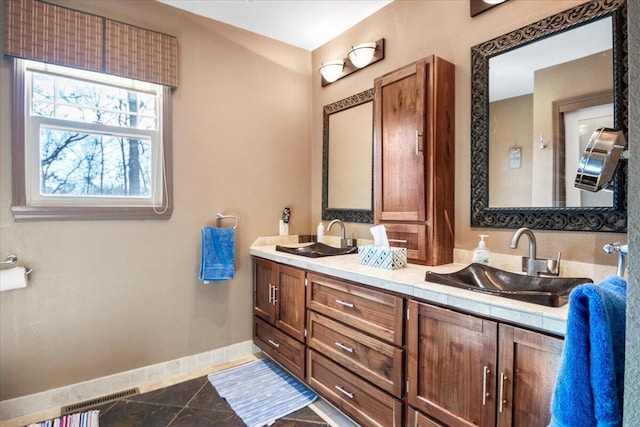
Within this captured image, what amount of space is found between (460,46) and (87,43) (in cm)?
224

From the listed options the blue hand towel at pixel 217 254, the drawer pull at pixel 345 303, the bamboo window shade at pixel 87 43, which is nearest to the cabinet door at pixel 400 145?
the drawer pull at pixel 345 303

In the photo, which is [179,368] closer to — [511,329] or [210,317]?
[210,317]

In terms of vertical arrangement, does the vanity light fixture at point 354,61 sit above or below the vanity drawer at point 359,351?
above

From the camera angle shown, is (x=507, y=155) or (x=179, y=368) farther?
(x=179, y=368)

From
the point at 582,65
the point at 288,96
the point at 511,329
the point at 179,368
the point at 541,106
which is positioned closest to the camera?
the point at 511,329

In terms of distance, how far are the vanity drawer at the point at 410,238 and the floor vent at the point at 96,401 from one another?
196cm

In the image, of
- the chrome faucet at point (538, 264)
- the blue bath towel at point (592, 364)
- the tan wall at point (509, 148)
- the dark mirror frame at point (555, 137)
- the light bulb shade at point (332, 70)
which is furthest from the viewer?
the light bulb shade at point (332, 70)

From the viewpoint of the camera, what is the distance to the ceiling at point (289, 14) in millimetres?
2367

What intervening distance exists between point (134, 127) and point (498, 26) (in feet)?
7.60

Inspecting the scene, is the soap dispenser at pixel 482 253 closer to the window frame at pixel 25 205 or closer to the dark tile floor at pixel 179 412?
the dark tile floor at pixel 179 412

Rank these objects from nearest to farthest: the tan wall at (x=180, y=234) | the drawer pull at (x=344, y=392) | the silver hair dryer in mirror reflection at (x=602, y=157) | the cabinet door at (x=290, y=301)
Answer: the silver hair dryer in mirror reflection at (x=602, y=157) < the drawer pull at (x=344, y=392) < the tan wall at (x=180, y=234) < the cabinet door at (x=290, y=301)

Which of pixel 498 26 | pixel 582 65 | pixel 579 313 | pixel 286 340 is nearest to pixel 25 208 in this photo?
pixel 286 340

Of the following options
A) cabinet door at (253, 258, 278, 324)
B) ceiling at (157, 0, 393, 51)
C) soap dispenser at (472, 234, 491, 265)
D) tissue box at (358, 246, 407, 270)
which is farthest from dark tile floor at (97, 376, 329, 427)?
ceiling at (157, 0, 393, 51)

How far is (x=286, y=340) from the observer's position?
2.29 m
